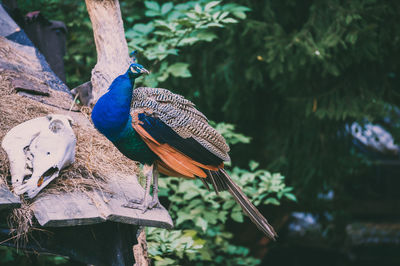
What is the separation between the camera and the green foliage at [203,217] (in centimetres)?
337

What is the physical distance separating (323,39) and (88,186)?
2.77m

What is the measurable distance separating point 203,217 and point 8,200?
7.02ft

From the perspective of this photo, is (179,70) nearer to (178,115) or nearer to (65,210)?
(178,115)

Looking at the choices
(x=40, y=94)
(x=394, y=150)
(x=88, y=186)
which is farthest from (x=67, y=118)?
(x=394, y=150)

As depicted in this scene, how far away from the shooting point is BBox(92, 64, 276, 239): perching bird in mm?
2436

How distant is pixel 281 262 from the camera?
7.70 meters

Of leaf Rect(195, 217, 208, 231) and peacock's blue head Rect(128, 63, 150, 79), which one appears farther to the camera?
leaf Rect(195, 217, 208, 231)

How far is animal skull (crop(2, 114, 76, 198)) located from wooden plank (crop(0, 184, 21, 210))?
9cm

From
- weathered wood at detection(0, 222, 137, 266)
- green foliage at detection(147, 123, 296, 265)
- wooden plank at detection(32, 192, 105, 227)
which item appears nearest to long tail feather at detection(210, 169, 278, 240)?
weathered wood at detection(0, 222, 137, 266)

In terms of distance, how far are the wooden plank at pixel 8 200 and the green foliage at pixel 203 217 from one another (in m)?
1.39

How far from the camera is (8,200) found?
6.53 ft

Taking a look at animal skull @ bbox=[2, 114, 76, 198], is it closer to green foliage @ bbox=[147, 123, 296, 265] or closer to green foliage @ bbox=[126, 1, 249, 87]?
green foliage @ bbox=[147, 123, 296, 265]

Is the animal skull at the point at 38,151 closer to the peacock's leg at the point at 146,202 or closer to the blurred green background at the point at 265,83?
the peacock's leg at the point at 146,202

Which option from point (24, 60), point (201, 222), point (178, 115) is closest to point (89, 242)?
point (178, 115)
